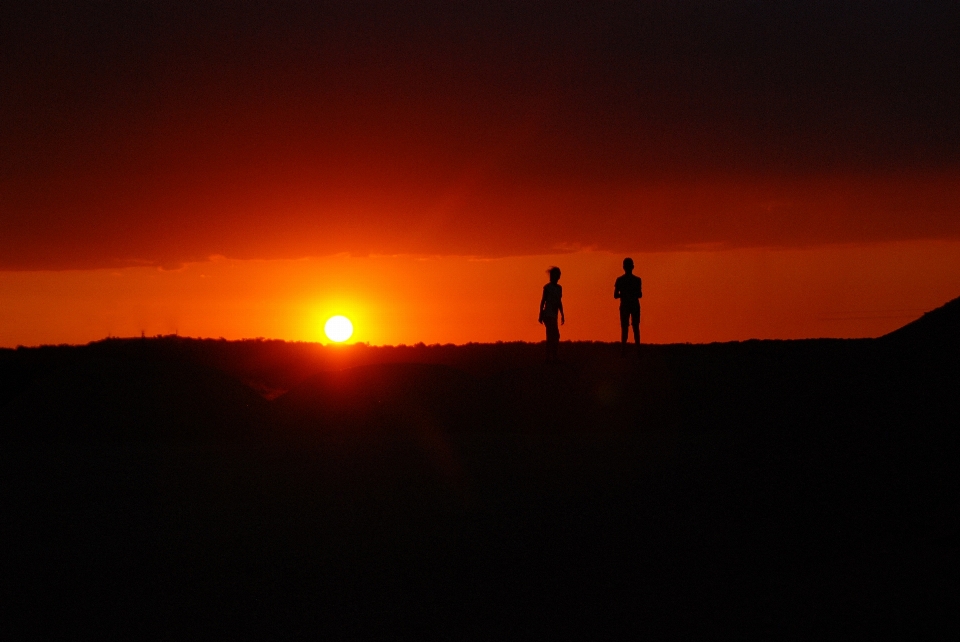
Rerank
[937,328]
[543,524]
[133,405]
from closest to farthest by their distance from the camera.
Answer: [543,524] < [937,328] < [133,405]

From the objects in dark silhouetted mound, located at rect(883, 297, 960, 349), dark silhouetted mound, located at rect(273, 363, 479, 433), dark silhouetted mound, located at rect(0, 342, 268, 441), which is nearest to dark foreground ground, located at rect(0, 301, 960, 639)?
dark silhouetted mound, located at rect(883, 297, 960, 349)

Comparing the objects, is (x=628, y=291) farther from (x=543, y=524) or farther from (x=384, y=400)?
(x=543, y=524)

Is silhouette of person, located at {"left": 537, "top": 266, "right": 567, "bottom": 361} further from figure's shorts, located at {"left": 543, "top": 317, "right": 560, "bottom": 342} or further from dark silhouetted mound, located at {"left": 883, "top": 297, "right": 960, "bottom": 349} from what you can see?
dark silhouetted mound, located at {"left": 883, "top": 297, "right": 960, "bottom": 349}

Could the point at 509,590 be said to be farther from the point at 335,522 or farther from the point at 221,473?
the point at 221,473

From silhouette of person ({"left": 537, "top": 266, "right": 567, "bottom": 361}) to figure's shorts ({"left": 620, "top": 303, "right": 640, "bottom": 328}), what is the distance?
1.15m

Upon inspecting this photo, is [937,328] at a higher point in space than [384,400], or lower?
higher

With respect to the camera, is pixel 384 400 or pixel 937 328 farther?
pixel 384 400

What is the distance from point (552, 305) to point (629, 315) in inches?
59.4

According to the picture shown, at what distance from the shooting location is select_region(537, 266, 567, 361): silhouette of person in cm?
1995

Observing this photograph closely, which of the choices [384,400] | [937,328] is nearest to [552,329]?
[384,400]

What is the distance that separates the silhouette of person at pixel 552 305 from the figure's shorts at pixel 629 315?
1151 mm

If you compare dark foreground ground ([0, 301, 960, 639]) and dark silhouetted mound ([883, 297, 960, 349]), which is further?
dark silhouetted mound ([883, 297, 960, 349])

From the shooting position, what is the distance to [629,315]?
20.4 m

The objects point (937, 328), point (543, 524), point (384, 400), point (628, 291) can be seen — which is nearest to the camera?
point (543, 524)
